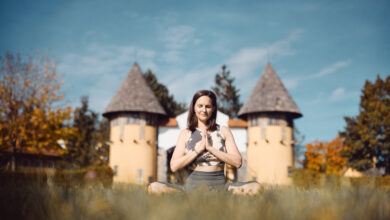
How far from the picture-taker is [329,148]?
38969 millimetres

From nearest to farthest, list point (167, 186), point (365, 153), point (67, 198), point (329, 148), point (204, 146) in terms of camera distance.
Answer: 1. point (67, 198)
2. point (167, 186)
3. point (204, 146)
4. point (365, 153)
5. point (329, 148)

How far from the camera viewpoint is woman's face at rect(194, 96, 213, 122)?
3.67 meters

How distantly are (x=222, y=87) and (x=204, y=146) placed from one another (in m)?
37.9

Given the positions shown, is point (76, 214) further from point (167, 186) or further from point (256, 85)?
point (256, 85)

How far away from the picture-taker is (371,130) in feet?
89.2

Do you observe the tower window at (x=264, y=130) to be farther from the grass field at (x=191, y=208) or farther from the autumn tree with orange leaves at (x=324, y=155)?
the grass field at (x=191, y=208)

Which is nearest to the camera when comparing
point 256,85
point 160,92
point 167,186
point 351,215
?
point 351,215

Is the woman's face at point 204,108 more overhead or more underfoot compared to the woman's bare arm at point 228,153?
more overhead

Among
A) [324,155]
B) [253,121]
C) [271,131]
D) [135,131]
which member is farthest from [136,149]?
[324,155]

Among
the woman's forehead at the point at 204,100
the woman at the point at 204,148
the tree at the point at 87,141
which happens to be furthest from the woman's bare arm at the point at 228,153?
the tree at the point at 87,141

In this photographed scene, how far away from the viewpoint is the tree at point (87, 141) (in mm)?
28938

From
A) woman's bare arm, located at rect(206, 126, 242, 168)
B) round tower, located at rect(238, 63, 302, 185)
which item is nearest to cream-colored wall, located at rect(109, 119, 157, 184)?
round tower, located at rect(238, 63, 302, 185)

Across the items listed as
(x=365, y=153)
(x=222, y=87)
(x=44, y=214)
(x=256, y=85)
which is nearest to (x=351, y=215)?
(x=44, y=214)

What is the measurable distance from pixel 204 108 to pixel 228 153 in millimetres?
638
